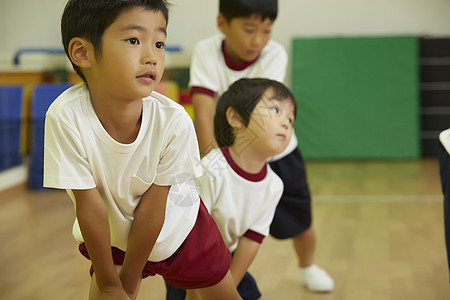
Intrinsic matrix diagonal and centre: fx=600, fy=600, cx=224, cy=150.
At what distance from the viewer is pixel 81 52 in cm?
106

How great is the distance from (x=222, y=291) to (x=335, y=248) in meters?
1.27

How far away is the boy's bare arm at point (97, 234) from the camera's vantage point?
108cm

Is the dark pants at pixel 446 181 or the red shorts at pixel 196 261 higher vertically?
the dark pants at pixel 446 181

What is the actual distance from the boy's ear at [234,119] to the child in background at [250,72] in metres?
0.16

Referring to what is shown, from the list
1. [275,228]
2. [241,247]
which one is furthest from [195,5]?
[241,247]

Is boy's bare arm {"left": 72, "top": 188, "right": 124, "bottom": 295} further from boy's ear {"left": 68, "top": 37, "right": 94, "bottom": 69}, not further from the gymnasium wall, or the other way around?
the gymnasium wall

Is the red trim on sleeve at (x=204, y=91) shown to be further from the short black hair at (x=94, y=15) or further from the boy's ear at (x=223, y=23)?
the short black hair at (x=94, y=15)

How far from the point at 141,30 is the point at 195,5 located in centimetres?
395

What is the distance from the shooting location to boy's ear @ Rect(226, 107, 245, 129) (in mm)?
→ 1495

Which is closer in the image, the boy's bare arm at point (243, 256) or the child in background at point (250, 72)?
the boy's bare arm at point (243, 256)

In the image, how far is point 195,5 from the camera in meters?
4.87

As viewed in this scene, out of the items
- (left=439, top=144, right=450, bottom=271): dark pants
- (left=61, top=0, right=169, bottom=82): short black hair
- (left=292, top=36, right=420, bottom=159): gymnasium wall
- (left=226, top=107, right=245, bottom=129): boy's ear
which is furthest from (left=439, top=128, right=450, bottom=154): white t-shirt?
(left=292, top=36, right=420, bottom=159): gymnasium wall

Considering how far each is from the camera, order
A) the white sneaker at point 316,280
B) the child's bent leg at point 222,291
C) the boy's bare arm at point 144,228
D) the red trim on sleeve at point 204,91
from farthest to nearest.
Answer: the white sneaker at point 316,280 < the red trim on sleeve at point 204,91 < the child's bent leg at point 222,291 < the boy's bare arm at point 144,228

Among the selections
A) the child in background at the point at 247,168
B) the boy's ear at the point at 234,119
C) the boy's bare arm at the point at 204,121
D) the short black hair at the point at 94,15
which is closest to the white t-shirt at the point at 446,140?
the child in background at the point at 247,168
